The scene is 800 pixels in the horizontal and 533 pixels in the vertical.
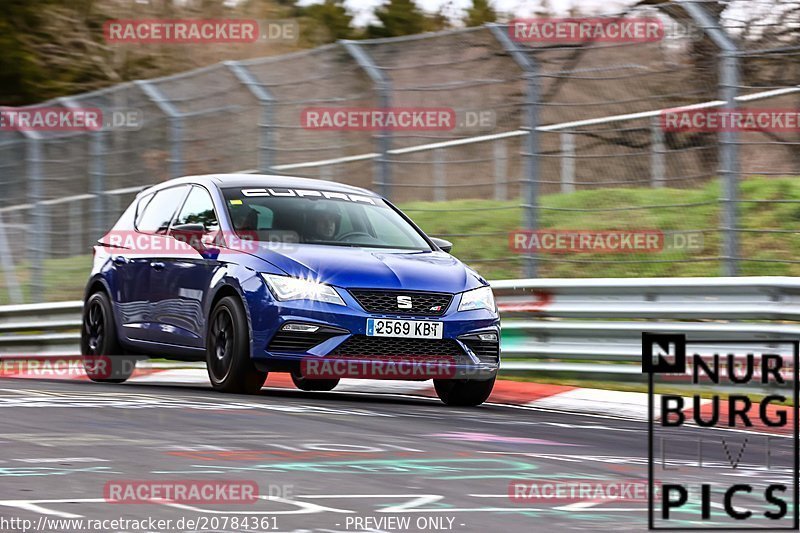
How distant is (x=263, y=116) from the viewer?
49.3 ft

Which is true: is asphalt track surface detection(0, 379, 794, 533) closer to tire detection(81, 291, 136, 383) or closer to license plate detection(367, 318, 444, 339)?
license plate detection(367, 318, 444, 339)

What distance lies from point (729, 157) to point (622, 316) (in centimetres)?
146

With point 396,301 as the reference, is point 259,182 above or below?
above

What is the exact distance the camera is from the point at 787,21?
12.1 metres

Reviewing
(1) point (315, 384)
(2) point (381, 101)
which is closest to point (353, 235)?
(1) point (315, 384)

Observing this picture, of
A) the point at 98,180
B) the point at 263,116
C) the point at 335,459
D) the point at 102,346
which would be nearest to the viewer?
the point at 335,459

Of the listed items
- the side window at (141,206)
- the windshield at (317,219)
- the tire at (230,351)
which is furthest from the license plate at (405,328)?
the side window at (141,206)

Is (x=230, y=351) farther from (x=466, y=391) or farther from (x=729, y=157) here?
(x=729, y=157)

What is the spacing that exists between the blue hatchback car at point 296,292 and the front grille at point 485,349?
11 millimetres

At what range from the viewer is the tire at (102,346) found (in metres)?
12.6

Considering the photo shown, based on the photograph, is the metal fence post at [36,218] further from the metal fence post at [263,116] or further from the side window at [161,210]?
the side window at [161,210]

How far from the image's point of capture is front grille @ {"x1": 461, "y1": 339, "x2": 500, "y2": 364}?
1027cm

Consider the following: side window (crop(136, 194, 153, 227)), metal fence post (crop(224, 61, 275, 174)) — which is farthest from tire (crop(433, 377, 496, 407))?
metal fence post (crop(224, 61, 275, 174))

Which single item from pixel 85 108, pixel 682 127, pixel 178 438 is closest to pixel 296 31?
pixel 85 108
